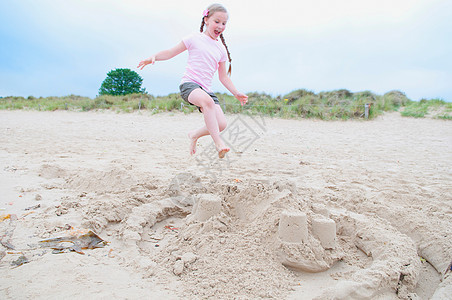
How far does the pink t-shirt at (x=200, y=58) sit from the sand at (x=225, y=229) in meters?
0.97

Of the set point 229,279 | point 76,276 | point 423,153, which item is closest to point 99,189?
point 76,276

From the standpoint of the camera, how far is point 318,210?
245 centimetres

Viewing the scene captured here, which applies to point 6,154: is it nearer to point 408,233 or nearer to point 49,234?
point 49,234

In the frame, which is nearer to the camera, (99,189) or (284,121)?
Answer: (99,189)

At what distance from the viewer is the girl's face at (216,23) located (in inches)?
107

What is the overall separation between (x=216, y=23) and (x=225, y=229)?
1.73 meters

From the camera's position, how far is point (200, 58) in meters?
2.78

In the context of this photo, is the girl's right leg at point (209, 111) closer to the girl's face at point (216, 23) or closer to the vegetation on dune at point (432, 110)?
the girl's face at point (216, 23)

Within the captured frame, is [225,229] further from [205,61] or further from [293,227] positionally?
[205,61]

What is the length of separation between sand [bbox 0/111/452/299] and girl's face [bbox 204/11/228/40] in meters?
1.34

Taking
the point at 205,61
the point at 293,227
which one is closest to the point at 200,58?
the point at 205,61

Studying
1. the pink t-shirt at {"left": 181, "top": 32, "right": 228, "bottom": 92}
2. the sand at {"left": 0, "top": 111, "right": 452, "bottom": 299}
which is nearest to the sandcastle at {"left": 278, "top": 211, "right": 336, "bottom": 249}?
the sand at {"left": 0, "top": 111, "right": 452, "bottom": 299}

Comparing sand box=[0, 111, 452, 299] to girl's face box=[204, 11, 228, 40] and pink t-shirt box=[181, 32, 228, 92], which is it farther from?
girl's face box=[204, 11, 228, 40]

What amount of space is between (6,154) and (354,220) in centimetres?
475
